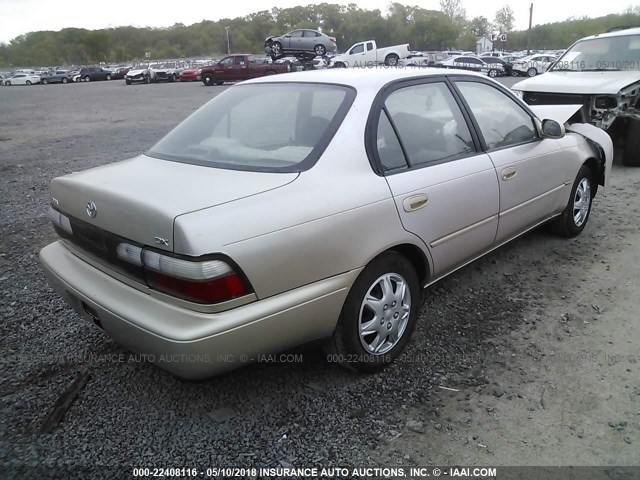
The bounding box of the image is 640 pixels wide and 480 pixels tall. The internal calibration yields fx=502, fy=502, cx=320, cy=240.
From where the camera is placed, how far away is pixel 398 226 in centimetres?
266

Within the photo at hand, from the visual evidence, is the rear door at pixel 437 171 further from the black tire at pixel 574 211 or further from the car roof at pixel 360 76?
the black tire at pixel 574 211

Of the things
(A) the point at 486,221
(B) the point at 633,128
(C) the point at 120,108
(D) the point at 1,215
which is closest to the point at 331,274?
(A) the point at 486,221

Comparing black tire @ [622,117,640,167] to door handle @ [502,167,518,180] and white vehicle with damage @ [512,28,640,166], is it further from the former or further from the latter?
door handle @ [502,167,518,180]

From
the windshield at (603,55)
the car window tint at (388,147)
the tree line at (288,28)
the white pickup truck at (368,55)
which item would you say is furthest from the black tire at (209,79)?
the tree line at (288,28)

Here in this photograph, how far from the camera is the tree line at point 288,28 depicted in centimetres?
10088

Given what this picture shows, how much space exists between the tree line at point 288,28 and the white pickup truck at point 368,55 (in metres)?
76.7

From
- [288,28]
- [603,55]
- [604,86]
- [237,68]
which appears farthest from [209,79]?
[288,28]

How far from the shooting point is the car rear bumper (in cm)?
206

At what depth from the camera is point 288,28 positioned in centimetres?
12194

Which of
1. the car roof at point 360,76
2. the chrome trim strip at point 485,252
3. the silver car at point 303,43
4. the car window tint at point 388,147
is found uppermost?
the silver car at point 303,43

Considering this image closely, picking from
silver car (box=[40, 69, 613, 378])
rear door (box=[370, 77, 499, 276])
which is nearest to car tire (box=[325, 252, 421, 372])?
silver car (box=[40, 69, 613, 378])

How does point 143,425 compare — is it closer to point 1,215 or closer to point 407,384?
point 407,384

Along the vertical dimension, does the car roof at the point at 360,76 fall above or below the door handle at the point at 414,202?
above

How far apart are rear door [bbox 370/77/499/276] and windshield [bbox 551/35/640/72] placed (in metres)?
6.17
